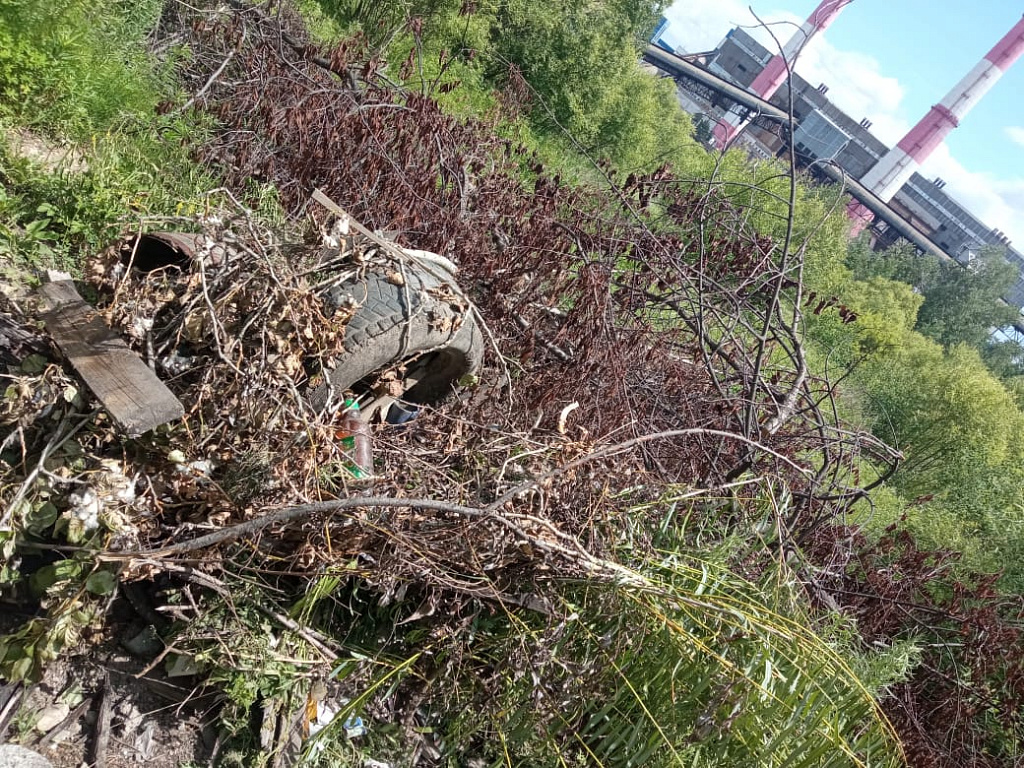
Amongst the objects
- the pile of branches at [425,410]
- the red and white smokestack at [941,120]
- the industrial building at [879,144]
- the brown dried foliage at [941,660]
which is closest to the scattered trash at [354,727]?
the pile of branches at [425,410]

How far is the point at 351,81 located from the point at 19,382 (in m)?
5.00

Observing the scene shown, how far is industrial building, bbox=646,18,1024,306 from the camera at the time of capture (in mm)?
56406

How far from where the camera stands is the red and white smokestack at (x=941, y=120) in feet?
214

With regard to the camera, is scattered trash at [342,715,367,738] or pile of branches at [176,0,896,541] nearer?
scattered trash at [342,715,367,738]

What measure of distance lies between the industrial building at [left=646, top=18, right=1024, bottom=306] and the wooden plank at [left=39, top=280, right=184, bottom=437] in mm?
49966

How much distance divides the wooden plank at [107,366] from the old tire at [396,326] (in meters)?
0.61

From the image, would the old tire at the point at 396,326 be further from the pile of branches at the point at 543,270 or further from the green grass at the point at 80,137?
the green grass at the point at 80,137

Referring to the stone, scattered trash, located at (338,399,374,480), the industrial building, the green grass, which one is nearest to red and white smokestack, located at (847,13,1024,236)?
the industrial building

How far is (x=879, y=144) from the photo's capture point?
264 ft

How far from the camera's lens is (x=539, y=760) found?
2635 millimetres

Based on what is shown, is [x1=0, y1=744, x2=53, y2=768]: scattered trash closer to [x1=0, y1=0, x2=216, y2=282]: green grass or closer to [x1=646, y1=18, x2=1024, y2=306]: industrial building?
[x1=0, y1=0, x2=216, y2=282]: green grass

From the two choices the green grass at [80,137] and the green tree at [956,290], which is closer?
the green grass at [80,137]

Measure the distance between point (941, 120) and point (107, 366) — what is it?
297 feet

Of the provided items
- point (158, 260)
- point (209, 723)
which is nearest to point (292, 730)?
point (209, 723)
